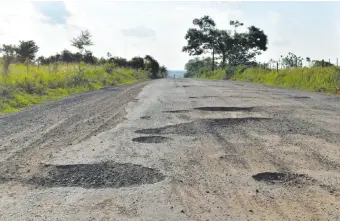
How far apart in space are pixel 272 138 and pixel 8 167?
3.46 meters

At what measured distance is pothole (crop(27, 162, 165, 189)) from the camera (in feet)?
12.4

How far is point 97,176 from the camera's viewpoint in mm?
3965

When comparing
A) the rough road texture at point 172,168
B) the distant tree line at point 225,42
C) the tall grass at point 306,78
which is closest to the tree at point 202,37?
the distant tree line at point 225,42

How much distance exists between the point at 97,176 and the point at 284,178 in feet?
6.06

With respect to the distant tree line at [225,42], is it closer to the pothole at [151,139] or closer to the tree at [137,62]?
the tree at [137,62]

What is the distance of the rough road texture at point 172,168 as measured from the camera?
10.3ft

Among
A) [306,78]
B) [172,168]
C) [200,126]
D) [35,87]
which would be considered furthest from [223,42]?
[172,168]

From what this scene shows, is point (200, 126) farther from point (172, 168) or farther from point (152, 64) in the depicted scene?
point (152, 64)

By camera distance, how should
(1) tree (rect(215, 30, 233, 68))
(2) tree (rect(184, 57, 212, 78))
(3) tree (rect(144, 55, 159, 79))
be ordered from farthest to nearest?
(2) tree (rect(184, 57, 212, 78)) → (3) tree (rect(144, 55, 159, 79)) → (1) tree (rect(215, 30, 233, 68))

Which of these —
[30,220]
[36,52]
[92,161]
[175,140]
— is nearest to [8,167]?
[92,161]

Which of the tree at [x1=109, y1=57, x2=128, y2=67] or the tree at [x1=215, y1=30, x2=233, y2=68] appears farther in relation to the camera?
the tree at [x1=215, y1=30, x2=233, y2=68]

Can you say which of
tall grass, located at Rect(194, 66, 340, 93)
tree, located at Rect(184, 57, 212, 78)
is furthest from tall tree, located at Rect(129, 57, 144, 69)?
tall grass, located at Rect(194, 66, 340, 93)

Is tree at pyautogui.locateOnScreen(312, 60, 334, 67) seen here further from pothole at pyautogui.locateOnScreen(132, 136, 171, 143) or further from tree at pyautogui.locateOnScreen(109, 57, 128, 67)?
tree at pyautogui.locateOnScreen(109, 57, 128, 67)

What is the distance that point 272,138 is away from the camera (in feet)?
18.4
